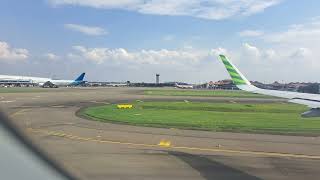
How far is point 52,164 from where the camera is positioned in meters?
3.21

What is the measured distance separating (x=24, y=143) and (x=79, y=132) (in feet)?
56.0

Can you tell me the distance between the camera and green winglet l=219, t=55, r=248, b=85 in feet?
93.8

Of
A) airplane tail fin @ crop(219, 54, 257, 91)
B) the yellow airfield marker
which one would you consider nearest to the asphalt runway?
the yellow airfield marker

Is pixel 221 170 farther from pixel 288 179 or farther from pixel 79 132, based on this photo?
pixel 79 132

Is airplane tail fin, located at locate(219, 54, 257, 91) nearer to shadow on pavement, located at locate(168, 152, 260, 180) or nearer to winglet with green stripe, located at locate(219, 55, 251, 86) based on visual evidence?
winglet with green stripe, located at locate(219, 55, 251, 86)

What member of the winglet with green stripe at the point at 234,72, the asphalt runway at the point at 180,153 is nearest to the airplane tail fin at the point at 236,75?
the winglet with green stripe at the point at 234,72

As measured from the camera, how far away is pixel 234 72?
28.9m

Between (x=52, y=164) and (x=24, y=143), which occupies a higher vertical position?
(x=24, y=143)

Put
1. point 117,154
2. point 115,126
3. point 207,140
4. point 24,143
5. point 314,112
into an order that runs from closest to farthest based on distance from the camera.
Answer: point 24,143 < point 117,154 < point 314,112 < point 207,140 < point 115,126

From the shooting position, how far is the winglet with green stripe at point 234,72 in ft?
93.8

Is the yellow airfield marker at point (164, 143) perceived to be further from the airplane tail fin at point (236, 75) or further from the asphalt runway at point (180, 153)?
the airplane tail fin at point (236, 75)

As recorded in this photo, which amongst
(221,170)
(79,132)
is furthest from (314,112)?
(79,132)

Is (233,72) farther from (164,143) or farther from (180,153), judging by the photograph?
(180,153)

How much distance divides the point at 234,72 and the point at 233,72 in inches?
3.4
